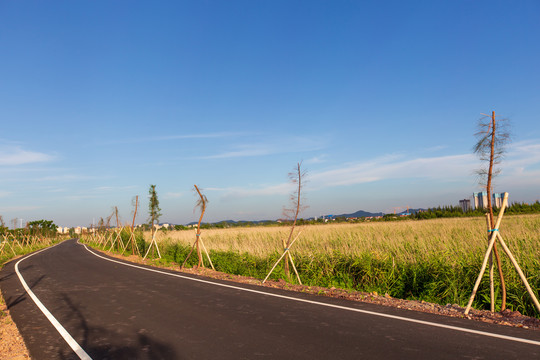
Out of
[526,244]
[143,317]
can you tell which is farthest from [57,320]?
[526,244]

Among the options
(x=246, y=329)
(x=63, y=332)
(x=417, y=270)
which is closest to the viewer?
(x=246, y=329)

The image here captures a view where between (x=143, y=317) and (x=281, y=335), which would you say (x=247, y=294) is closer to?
(x=143, y=317)

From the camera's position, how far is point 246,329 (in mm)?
6098

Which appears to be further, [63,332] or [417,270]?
[417,270]

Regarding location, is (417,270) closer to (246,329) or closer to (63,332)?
(246,329)

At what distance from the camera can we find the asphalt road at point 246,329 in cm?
495

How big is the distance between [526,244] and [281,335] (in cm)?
804

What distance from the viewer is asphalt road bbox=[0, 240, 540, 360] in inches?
195

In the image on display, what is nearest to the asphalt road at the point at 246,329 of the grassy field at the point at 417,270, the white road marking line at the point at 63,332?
the white road marking line at the point at 63,332

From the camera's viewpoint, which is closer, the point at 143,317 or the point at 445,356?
the point at 445,356

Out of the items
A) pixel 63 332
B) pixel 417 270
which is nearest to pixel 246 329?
pixel 63 332

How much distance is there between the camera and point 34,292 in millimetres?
10781

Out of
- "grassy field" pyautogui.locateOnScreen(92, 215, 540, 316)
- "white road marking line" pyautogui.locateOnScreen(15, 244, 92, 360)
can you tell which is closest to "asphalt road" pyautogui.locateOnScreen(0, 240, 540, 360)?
"white road marking line" pyautogui.locateOnScreen(15, 244, 92, 360)

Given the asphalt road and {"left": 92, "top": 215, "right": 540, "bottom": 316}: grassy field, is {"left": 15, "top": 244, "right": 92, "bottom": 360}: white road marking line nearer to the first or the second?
the asphalt road
